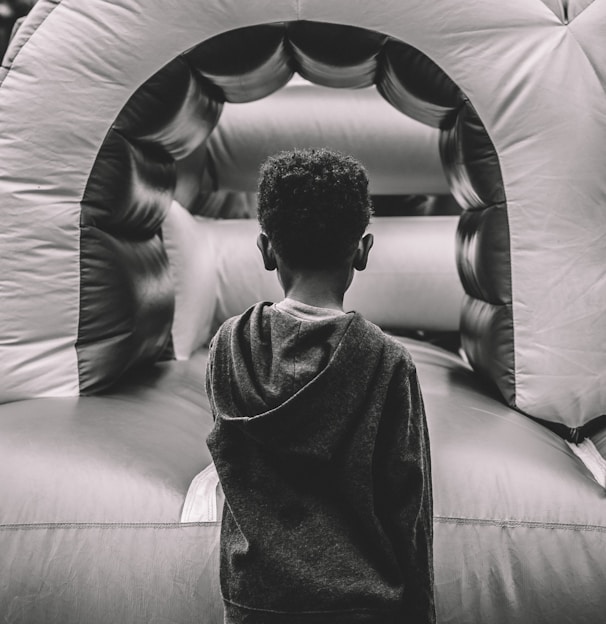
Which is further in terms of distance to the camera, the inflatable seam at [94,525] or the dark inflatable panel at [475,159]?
the dark inflatable panel at [475,159]

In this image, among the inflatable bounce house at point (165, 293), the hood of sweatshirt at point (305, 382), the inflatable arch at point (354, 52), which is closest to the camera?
the hood of sweatshirt at point (305, 382)

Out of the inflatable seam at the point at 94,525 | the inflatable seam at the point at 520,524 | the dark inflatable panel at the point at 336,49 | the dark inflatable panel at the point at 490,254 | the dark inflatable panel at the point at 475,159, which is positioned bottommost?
the inflatable seam at the point at 94,525

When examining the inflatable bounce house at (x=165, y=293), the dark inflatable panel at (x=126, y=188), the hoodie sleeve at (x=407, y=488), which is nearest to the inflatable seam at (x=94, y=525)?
the inflatable bounce house at (x=165, y=293)

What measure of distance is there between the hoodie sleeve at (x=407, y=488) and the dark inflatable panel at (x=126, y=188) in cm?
76

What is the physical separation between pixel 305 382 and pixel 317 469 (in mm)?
100

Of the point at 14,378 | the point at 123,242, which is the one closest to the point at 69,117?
the point at 123,242

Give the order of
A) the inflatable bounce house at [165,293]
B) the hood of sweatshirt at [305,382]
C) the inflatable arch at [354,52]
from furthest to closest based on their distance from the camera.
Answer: the inflatable arch at [354,52]
the inflatable bounce house at [165,293]
the hood of sweatshirt at [305,382]

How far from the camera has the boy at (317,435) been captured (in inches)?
27.9

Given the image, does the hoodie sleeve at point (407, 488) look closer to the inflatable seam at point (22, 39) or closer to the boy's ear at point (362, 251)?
the boy's ear at point (362, 251)

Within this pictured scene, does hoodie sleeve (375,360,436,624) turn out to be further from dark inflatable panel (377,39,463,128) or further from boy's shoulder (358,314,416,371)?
dark inflatable panel (377,39,463,128)

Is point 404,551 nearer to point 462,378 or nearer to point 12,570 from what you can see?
point 12,570

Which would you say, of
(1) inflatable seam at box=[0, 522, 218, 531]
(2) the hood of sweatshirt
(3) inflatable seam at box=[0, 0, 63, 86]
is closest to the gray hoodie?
(2) the hood of sweatshirt

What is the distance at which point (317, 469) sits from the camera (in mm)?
734

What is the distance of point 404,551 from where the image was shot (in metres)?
0.75
